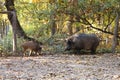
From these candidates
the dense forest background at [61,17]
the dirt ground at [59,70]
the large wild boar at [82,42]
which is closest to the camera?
the dirt ground at [59,70]

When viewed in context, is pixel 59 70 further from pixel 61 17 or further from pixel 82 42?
pixel 61 17

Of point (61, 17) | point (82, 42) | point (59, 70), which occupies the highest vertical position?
point (61, 17)

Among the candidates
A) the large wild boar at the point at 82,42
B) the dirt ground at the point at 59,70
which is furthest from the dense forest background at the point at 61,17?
the dirt ground at the point at 59,70

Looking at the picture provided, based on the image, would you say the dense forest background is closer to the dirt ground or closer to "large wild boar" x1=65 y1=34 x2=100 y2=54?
"large wild boar" x1=65 y1=34 x2=100 y2=54

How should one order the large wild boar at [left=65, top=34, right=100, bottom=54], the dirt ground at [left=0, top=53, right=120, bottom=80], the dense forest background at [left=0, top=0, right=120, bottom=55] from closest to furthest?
1. the dirt ground at [left=0, top=53, right=120, bottom=80]
2. the large wild boar at [left=65, top=34, right=100, bottom=54]
3. the dense forest background at [left=0, top=0, right=120, bottom=55]

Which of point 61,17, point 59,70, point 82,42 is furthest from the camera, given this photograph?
point 61,17

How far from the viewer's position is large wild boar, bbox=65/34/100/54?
615 inches

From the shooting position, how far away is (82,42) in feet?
51.0

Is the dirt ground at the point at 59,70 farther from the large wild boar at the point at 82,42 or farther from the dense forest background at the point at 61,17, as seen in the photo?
the dense forest background at the point at 61,17

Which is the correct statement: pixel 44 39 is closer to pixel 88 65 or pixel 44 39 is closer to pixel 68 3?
pixel 68 3

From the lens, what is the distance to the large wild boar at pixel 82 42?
51.2ft

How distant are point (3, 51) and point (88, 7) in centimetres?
452

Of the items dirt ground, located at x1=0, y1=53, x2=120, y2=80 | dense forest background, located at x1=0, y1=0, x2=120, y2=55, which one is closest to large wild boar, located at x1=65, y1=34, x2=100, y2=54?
dense forest background, located at x1=0, y1=0, x2=120, y2=55

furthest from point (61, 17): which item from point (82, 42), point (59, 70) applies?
point (59, 70)
